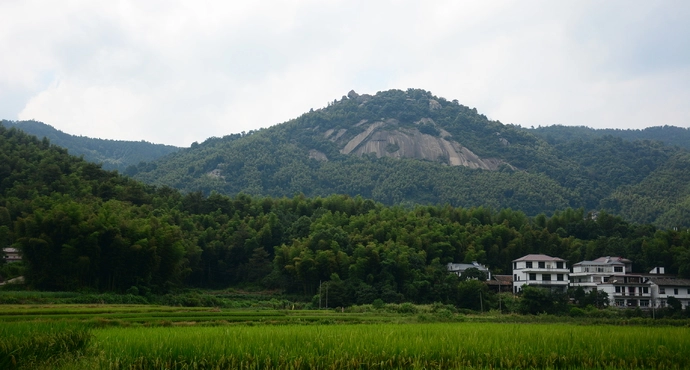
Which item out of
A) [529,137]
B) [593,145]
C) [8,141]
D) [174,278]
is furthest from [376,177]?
[174,278]

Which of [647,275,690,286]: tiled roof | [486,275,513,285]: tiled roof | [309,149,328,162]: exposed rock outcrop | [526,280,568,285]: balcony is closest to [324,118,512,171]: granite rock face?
[309,149,328,162]: exposed rock outcrop

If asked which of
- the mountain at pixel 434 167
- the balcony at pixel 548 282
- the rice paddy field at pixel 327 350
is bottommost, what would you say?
the rice paddy field at pixel 327 350

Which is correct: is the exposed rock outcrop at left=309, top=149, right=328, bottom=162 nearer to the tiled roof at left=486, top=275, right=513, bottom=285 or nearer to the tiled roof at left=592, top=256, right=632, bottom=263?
the tiled roof at left=486, top=275, right=513, bottom=285

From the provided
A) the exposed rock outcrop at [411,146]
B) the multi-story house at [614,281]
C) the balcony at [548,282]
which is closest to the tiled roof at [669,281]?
the multi-story house at [614,281]

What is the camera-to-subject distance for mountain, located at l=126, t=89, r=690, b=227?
132 meters

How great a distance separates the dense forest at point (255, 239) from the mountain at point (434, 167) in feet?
162

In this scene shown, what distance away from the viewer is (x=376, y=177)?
486 ft

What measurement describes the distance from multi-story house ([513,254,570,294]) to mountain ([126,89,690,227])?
5856 centimetres

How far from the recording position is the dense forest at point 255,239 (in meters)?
41.5

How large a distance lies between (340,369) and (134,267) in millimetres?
31192

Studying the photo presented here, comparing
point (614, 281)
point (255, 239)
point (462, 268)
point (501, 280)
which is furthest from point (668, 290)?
point (255, 239)

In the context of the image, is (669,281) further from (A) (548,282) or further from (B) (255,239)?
(B) (255,239)

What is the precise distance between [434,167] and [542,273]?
306 ft

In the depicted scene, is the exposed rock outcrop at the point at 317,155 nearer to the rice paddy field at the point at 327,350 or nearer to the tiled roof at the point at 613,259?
the tiled roof at the point at 613,259
